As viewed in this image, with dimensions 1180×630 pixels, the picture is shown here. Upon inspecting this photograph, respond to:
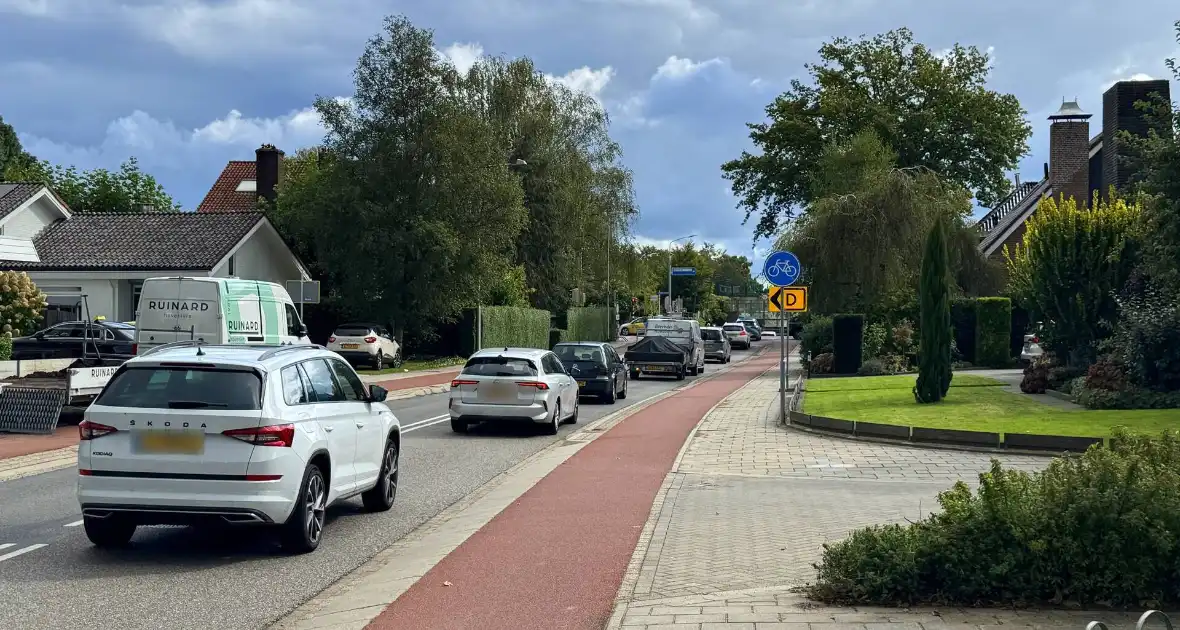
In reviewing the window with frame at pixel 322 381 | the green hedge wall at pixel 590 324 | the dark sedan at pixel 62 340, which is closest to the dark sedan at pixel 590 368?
the dark sedan at pixel 62 340

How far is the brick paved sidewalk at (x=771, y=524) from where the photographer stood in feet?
19.4

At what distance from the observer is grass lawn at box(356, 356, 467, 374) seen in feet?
124

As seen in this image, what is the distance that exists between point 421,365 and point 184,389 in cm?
3370

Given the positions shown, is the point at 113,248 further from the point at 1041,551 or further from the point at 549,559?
the point at 1041,551

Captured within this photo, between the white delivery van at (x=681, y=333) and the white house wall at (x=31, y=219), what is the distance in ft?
79.8

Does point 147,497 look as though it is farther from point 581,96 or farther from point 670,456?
point 581,96

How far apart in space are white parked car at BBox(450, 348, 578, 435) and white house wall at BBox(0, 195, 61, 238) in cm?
2954

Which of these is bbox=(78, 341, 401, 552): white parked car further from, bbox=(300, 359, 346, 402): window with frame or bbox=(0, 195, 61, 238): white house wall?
bbox=(0, 195, 61, 238): white house wall

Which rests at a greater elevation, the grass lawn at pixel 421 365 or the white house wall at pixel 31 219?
the white house wall at pixel 31 219

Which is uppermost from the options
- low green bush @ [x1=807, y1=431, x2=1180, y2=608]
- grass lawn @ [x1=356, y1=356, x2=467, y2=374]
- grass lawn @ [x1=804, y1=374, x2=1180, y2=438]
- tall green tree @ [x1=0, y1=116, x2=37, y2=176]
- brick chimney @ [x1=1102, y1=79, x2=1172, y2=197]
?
tall green tree @ [x1=0, y1=116, x2=37, y2=176]

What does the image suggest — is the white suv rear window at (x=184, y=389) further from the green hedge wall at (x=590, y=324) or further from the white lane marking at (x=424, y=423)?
the green hedge wall at (x=590, y=324)

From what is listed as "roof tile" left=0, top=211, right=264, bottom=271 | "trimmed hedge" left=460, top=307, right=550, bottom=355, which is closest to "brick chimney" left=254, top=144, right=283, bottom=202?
"roof tile" left=0, top=211, right=264, bottom=271

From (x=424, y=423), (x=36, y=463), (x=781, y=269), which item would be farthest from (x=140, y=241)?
(x=781, y=269)

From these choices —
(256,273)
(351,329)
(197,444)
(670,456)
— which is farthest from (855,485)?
(256,273)
